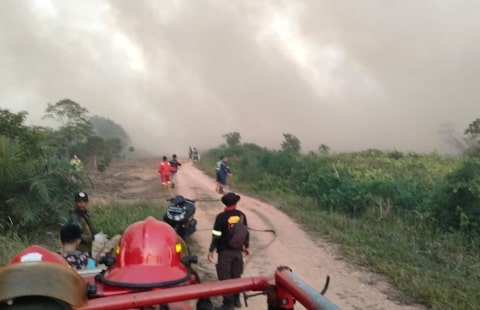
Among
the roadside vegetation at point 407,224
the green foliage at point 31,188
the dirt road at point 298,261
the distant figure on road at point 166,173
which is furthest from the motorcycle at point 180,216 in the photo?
the distant figure on road at point 166,173

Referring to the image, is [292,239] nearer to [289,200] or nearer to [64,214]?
[64,214]

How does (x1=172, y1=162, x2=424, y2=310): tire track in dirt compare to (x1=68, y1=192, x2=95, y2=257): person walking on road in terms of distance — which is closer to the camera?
(x1=68, y1=192, x2=95, y2=257): person walking on road

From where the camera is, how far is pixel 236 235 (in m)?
6.00

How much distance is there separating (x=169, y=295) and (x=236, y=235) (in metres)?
4.07

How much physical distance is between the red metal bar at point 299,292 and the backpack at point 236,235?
3.91m

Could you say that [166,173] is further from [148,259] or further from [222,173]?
[148,259]

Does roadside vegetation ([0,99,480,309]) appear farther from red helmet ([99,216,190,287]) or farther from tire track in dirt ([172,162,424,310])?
red helmet ([99,216,190,287])

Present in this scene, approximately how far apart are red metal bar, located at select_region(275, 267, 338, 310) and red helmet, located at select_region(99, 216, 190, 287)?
68 cm

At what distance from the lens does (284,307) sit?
2055 millimetres

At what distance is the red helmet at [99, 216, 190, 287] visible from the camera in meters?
2.51

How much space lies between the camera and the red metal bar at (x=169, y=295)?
190 centimetres

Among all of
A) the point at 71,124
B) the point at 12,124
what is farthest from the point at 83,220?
the point at 71,124

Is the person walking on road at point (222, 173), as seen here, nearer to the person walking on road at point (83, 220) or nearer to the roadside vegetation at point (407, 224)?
the roadside vegetation at point (407, 224)

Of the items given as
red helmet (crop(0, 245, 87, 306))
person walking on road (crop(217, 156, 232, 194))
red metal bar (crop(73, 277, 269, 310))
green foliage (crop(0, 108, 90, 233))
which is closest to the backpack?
red metal bar (crop(73, 277, 269, 310))
